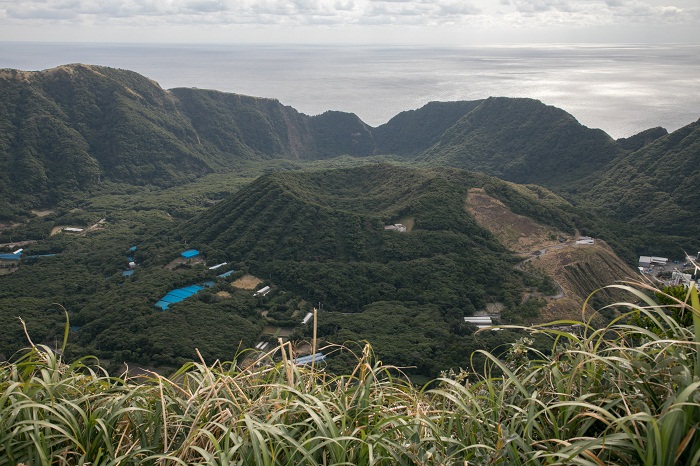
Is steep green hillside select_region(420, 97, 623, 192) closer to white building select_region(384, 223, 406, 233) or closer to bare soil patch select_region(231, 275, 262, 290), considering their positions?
white building select_region(384, 223, 406, 233)

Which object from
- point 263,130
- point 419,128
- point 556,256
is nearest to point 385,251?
point 556,256

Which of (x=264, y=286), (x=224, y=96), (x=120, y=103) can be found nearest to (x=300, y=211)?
(x=264, y=286)

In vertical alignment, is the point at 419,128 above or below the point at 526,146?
below

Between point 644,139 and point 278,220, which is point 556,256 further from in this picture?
point 644,139

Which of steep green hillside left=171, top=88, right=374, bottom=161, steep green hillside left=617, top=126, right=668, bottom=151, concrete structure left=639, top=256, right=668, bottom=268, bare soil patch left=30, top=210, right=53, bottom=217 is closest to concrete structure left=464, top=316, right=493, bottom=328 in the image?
concrete structure left=639, top=256, right=668, bottom=268

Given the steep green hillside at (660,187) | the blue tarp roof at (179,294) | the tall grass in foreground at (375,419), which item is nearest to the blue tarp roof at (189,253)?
the blue tarp roof at (179,294)

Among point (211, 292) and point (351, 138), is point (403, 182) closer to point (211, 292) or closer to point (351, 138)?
point (211, 292)
